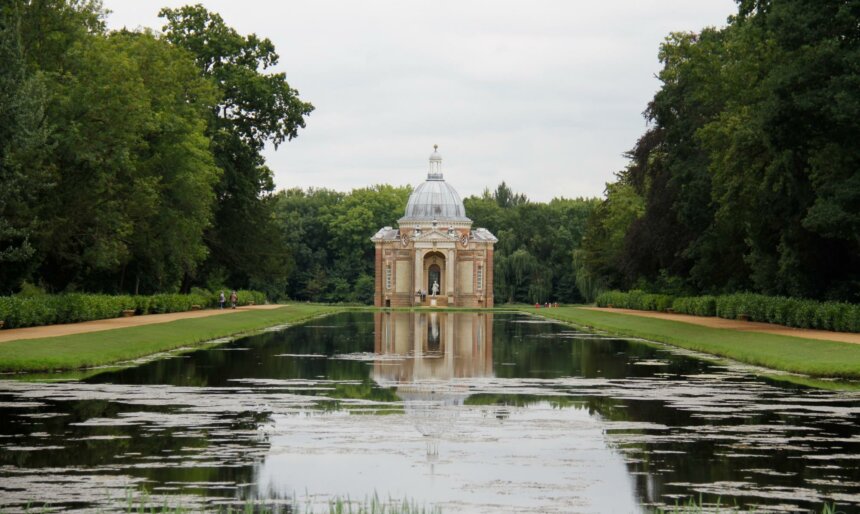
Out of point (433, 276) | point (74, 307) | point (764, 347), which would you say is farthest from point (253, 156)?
point (433, 276)

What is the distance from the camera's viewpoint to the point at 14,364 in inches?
1043

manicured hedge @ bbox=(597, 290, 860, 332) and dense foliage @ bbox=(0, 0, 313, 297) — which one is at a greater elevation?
dense foliage @ bbox=(0, 0, 313, 297)

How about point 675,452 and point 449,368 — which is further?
point 449,368

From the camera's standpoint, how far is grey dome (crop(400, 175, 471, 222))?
126 meters

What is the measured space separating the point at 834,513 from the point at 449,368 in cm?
1873

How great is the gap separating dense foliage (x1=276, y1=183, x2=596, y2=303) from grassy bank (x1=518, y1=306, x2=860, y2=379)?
245 ft

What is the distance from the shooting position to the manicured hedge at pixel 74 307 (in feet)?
138

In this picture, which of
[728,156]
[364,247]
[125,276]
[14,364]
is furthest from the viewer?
[364,247]

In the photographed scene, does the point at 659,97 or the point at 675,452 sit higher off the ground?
the point at 659,97

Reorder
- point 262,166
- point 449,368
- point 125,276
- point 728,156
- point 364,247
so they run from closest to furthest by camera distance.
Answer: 1. point 449,368
2. point 728,156
3. point 125,276
4. point 262,166
5. point 364,247

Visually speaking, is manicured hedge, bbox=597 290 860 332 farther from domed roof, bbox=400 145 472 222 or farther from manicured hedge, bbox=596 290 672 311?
domed roof, bbox=400 145 472 222

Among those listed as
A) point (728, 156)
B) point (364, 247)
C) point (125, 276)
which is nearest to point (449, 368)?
point (728, 156)

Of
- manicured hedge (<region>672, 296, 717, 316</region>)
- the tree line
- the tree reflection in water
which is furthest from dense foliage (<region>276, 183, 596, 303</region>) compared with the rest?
the tree reflection in water

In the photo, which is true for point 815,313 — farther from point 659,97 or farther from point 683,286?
point 683,286
